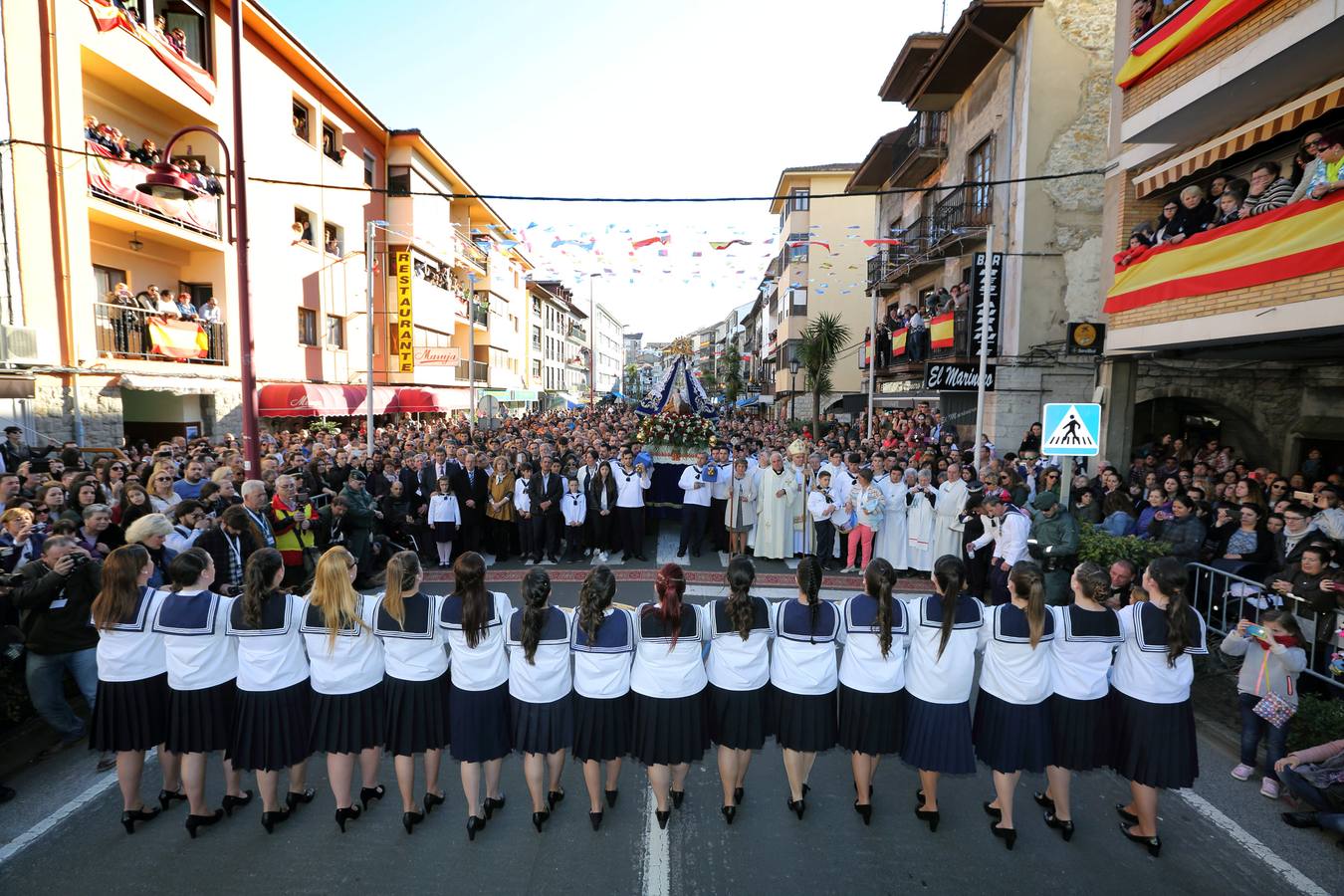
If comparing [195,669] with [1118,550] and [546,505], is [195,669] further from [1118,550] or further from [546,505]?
[1118,550]

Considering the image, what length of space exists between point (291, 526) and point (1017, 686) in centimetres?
703

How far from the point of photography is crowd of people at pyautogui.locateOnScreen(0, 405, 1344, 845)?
414 centimetres

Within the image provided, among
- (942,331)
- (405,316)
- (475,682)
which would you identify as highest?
(405,316)

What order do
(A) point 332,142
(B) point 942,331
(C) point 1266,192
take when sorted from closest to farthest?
(C) point 1266,192
(B) point 942,331
(A) point 332,142

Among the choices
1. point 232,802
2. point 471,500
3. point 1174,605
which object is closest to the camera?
point 1174,605

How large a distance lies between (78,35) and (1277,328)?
62.9ft

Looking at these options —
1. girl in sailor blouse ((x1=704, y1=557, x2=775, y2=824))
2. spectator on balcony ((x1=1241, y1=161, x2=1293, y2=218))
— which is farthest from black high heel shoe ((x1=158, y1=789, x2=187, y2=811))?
spectator on balcony ((x1=1241, y1=161, x2=1293, y2=218))

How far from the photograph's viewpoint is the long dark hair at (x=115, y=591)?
3.84 meters

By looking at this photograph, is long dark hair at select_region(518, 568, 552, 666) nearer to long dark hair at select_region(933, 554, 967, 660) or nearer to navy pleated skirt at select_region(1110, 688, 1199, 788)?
long dark hair at select_region(933, 554, 967, 660)

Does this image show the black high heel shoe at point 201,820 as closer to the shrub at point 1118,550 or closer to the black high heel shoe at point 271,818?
the black high heel shoe at point 271,818

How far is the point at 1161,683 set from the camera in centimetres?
385

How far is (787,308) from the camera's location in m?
40.0

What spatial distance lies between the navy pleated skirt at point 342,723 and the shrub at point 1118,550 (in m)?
6.79

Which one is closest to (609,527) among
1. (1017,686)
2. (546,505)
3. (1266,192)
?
(546,505)
